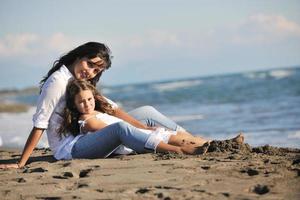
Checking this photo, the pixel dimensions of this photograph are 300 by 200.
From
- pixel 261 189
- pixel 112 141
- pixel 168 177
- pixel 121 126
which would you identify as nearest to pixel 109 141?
pixel 112 141

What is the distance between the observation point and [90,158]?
17.1ft

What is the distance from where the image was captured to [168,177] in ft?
13.4

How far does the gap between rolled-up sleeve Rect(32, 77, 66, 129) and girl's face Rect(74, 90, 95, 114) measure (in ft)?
0.60

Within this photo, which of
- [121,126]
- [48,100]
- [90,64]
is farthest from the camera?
[90,64]

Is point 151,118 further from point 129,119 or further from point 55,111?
point 55,111

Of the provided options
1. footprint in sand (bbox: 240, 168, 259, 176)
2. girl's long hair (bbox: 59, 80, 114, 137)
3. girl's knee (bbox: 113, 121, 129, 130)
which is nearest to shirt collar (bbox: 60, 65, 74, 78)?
girl's long hair (bbox: 59, 80, 114, 137)

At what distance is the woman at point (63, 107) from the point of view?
4887 millimetres

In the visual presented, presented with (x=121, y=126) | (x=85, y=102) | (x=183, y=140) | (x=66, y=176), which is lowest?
(x=66, y=176)

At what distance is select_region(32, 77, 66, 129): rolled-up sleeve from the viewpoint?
16.6 feet

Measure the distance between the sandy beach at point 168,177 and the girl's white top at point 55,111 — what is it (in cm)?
19

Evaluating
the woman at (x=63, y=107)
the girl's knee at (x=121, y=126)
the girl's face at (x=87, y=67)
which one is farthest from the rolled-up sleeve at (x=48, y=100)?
the girl's knee at (x=121, y=126)

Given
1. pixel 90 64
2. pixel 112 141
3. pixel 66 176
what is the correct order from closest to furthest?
pixel 66 176, pixel 112 141, pixel 90 64

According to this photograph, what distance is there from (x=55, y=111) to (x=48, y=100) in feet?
0.54

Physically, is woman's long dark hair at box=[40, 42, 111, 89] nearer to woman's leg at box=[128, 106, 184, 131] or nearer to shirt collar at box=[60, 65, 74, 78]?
shirt collar at box=[60, 65, 74, 78]
